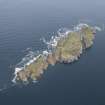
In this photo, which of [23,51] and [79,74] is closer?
[79,74]

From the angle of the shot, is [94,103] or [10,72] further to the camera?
[10,72]

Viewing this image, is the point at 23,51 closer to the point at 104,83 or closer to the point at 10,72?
the point at 10,72

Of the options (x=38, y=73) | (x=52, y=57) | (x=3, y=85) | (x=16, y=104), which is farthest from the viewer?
(x=52, y=57)

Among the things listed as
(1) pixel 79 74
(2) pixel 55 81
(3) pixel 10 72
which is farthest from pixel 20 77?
(1) pixel 79 74

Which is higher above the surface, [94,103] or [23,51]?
[23,51]

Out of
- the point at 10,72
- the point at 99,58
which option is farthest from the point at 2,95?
the point at 99,58

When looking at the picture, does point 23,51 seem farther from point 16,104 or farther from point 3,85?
point 16,104

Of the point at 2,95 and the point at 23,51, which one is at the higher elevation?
the point at 23,51

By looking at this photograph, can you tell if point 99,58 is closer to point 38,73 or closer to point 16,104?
point 38,73

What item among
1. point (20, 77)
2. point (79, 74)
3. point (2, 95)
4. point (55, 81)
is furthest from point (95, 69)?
point (2, 95)

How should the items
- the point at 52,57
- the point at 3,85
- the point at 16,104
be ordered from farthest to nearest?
1. the point at 52,57
2. the point at 3,85
3. the point at 16,104
